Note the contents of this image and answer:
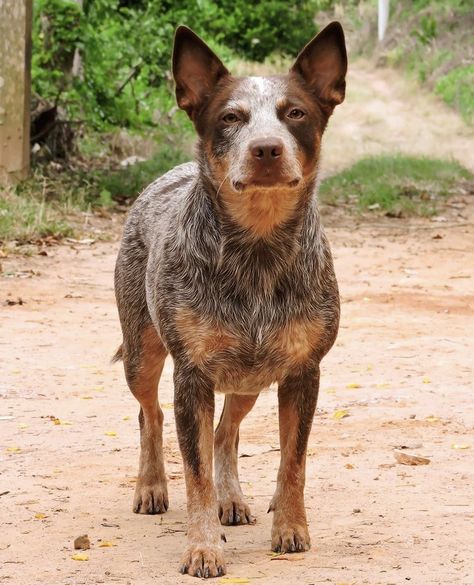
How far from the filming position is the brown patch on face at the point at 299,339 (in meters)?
5.01

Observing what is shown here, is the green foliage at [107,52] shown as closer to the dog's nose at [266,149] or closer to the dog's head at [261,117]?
the dog's head at [261,117]

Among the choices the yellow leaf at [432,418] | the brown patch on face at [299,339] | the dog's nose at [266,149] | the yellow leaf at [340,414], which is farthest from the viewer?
the yellow leaf at [340,414]

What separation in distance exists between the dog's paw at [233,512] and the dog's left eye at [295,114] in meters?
1.88

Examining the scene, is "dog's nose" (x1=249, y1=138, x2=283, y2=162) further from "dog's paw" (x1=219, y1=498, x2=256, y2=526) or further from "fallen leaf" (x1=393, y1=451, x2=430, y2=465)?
"fallen leaf" (x1=393, y1=451, x2=430, y2=465)

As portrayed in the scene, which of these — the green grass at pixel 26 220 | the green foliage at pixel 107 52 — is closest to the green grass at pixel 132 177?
the green foliage at pixel 107 52

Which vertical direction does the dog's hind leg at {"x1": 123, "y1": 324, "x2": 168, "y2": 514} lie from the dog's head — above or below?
below

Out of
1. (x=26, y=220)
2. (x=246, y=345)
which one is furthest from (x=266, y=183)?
(x=26, y=220)

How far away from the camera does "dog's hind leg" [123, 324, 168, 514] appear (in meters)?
5.91

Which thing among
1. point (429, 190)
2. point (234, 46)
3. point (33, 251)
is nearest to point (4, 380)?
point (33, 251)

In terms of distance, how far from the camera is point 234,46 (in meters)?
25.7

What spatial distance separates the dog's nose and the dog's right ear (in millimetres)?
680

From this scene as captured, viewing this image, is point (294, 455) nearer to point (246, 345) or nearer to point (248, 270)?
point (246, 345)

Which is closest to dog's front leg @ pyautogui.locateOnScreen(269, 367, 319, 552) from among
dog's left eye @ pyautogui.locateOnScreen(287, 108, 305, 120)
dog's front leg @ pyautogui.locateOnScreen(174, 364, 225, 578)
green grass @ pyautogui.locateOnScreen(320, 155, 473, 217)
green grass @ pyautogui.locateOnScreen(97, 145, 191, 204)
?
dog's front leg @ pyautogui.locateOnScreen(174, 364, 225, 578)

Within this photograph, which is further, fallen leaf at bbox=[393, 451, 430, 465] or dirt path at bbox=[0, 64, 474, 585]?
fallen leaf at bbox=[393, 451, 430, 465]
